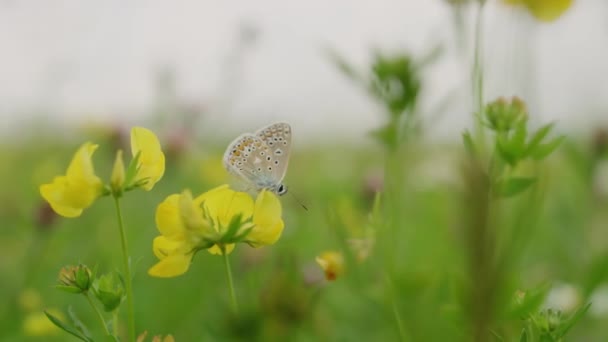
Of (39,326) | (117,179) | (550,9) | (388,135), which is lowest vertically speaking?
(39,326)

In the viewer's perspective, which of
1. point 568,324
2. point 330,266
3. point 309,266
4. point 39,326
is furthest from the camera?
point 309,266

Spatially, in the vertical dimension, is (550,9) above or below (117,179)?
above

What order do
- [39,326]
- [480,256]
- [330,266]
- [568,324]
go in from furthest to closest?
[39,326] < [330,266] < [568,324] < [480,256]

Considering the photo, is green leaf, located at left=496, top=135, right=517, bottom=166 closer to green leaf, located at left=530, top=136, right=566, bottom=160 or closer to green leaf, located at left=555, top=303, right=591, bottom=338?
green leaf, located at left=530, top=136, right=566, bottom=160

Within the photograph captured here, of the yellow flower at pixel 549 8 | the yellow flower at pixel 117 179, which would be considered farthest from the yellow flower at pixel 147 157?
the yellow flower at pixel 549 8

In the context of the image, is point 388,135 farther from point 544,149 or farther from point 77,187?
point 77,187

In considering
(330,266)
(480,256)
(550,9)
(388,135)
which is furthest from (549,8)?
(480,256)
